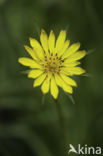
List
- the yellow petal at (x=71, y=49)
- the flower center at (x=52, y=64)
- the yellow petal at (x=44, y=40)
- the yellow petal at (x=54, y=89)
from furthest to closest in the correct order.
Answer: the flower center at (x=52, y=64), the yellow petal at (x=71, y=49), the yellow petal at (x=44, y=40), the yellow petal at (x=54, y=89)

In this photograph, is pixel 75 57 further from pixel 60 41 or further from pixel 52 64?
pixel 52 64

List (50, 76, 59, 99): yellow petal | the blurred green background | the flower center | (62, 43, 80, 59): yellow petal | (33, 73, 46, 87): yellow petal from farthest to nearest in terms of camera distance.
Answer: the blurred green background
the flower center
(62, 43, 80, 59): yellow petal
(33, 73, 46, 87): yellow petal
(50, 76, 59, 99): yellow petal

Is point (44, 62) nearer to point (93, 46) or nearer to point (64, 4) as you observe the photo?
point (93, 46)

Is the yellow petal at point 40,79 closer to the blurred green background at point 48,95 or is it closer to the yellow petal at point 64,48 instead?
the yellow petal at point 64,48

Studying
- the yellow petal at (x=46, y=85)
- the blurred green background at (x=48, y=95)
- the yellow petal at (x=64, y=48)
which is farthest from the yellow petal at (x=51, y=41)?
the blurred green background at (x=48, y=95)

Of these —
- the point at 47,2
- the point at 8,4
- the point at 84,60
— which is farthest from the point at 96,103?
the point at 8,4

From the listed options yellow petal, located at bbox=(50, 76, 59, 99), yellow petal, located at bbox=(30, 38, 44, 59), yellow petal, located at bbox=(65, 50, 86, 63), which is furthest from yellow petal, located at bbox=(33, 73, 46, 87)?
yellow petal, located at bbox=(65, 50, 86, 63)

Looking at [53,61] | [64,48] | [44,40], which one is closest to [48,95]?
[53,61]

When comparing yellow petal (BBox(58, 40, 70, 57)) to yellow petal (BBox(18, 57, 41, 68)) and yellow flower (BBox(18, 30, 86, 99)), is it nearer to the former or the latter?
yellow flower (BBox(18, 30, 86, 99))
